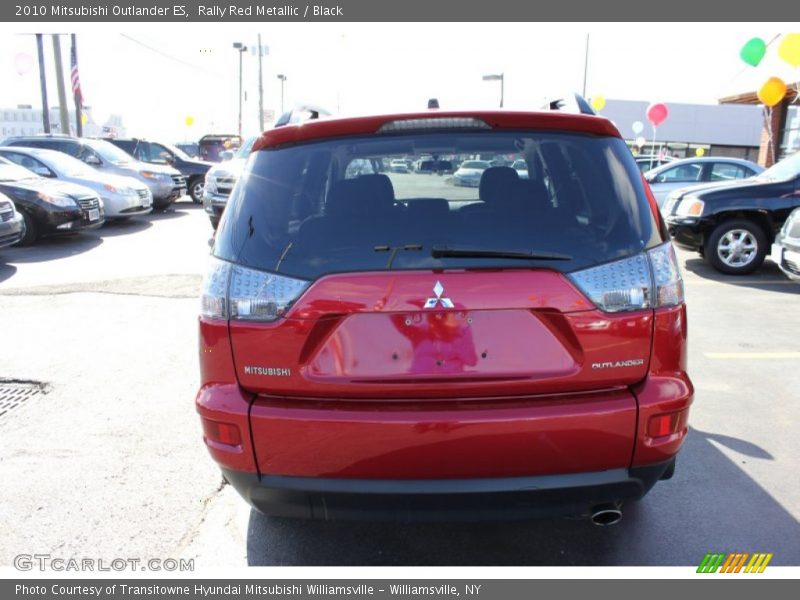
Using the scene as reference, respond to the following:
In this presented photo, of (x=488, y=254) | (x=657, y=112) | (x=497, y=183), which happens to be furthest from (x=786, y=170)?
(x=657, y=112)

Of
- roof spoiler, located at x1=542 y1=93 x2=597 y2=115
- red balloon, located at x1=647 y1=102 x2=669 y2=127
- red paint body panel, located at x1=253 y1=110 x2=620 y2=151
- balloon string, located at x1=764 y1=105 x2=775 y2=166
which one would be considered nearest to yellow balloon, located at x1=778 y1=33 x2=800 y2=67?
balloon string, located at x1=764 y1=105 x2=775 y2=166

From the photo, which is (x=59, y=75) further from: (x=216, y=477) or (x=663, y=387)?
(x=663, y=387)

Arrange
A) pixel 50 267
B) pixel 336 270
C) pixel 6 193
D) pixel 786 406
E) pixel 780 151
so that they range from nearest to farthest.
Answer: pixel 336 270 < pixel 786 406 < pixel 50 267 < pixel 6 193 < pixel 780 151

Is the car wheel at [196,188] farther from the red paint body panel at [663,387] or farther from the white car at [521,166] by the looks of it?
the red paint body panel at [663,387]

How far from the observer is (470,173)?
314 cm

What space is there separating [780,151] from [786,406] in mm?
22496

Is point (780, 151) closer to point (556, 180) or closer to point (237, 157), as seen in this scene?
point (237, 157)

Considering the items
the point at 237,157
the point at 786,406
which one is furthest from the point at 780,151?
the point at 786,406

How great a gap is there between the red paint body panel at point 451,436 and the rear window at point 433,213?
1.63 feet

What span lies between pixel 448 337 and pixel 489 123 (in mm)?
842

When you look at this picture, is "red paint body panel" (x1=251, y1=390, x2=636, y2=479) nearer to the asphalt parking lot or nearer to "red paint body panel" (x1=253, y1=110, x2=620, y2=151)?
the asphalt parking lot

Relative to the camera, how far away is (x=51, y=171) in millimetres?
12609

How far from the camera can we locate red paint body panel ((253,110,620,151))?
2291 mm

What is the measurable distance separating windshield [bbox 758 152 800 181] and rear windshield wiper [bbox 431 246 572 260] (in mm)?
8180
